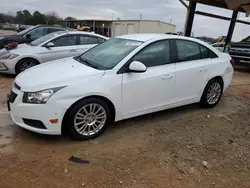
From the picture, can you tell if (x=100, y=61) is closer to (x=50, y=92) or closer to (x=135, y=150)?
Answer: (x=50, y=92)

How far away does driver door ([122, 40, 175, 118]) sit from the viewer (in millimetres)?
3854

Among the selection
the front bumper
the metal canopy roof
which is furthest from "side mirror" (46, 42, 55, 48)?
the metal canopy roof

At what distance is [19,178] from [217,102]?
13.9ft

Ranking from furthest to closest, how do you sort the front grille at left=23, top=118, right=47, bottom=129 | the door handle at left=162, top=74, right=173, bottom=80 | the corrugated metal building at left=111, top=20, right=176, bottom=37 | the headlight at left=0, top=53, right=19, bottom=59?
1. the corrugated metal building at left=111, top=20, right=176, bottom=37
2. the headlight at left=0, top=53, right=19, bottom=59
3. the door handle at left=162, top=74, right=173, bottom=80
4. the front grille at left=23, top=118, right=47, bottom=129

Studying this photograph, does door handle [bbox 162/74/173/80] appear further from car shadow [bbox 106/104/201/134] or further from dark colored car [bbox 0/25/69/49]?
dark colored car [bbox 0/25/69/49]

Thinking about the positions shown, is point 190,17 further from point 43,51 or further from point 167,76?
point 167,76

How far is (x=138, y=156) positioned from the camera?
3.31 metres

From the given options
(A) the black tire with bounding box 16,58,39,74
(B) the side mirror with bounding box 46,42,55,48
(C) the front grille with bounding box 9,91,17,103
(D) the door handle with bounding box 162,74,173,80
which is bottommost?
(A) the black tire with bounding box 16,58,39,74

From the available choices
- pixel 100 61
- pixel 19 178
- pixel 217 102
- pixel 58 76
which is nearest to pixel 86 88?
pixel 58 76

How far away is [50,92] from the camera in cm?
328

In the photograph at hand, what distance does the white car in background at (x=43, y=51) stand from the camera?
722cm

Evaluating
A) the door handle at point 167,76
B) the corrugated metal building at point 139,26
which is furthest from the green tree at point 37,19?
the door handle at point 167,76

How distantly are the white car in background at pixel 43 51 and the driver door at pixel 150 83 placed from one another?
413 cm

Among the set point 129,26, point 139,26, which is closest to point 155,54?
point 139,26
